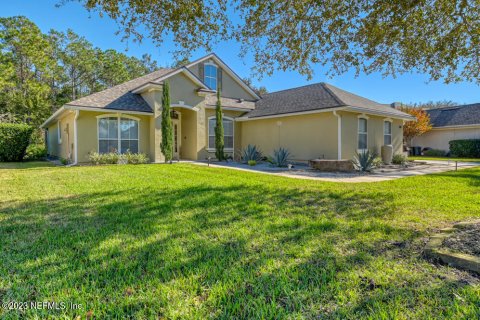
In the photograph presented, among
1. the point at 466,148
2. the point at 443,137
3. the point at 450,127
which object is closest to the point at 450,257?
the point at 466,148

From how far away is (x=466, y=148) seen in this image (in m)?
22.2

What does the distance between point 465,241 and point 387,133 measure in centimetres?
1515

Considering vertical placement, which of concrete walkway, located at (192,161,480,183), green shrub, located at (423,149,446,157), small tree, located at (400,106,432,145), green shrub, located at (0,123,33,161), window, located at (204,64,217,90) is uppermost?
window, located at (204,64,217,90)

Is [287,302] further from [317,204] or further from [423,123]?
[423,123]

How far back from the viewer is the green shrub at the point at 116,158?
13948 millimetres

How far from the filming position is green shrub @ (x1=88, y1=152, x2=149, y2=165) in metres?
13.9

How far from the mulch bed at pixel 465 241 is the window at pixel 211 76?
18244mm

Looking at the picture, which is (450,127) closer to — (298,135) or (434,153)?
(434,153)

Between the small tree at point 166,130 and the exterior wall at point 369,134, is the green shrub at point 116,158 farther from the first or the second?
the exterior wall at point 369,134

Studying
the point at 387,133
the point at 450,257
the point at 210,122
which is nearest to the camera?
the point at 450,257

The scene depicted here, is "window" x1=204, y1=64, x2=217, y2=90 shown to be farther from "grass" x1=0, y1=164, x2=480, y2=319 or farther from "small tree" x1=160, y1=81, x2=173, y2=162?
"grass" x1=0, y1=164, x2=480, y2=319

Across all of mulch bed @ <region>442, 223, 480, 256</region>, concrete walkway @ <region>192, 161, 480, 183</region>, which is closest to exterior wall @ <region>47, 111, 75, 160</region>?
concrete walkway @ <region>192, 161, 480, 183</region>

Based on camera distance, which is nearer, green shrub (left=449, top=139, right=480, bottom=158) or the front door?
the front door

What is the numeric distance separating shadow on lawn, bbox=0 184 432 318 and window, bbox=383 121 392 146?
41.8 ft
